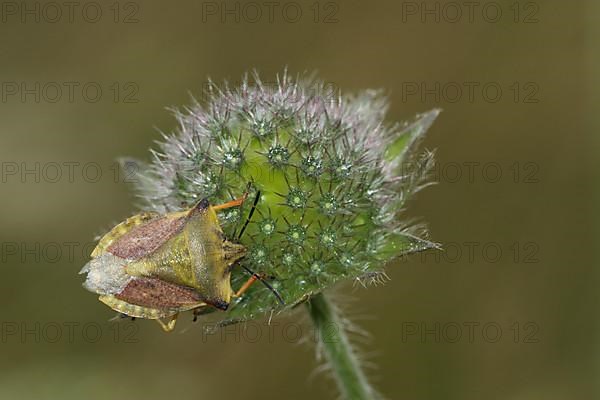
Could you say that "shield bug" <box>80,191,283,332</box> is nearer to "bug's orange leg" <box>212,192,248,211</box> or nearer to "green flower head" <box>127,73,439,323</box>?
"bug's orange leg" <box>212,192,248,211</box>

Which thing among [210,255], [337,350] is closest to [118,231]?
[210,255]

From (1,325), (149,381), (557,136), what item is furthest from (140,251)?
(557,136)

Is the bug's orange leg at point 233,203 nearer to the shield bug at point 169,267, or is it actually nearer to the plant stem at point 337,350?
the shield bug at point 169,267

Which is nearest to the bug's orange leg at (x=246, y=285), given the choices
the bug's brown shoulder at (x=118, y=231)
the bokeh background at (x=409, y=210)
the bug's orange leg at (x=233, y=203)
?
the bug's orange leg at (x=233, y=203)

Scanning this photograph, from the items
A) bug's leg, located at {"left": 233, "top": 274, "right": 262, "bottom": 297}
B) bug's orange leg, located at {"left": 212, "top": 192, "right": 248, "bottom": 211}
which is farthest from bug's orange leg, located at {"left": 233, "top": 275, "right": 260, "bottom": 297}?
bug's orange leg, located at {"left": 212, "top": 192, "right": 248, "bottom": 211}

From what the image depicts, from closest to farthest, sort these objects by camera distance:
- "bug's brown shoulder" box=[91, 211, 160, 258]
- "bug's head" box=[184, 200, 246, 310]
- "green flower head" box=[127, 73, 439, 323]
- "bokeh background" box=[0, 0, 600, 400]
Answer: "bug's head" box=[184, 200, 246, 310] < "bug's brown shoulder" box=[91, 211, 160, 258] < "green flower head" box=[127, 73, 439, 323] < "bokeh background" box=[0, 0, 600, 400]

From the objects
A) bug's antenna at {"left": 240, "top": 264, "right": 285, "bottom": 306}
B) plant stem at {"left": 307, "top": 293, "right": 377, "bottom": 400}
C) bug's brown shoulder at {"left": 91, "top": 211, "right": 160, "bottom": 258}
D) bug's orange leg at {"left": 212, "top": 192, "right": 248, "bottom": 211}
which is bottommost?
plant stem at {"left": 307, "top": 293, "right": 377, "bottom": 400}

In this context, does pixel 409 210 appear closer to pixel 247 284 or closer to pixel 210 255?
pixel 247 284
